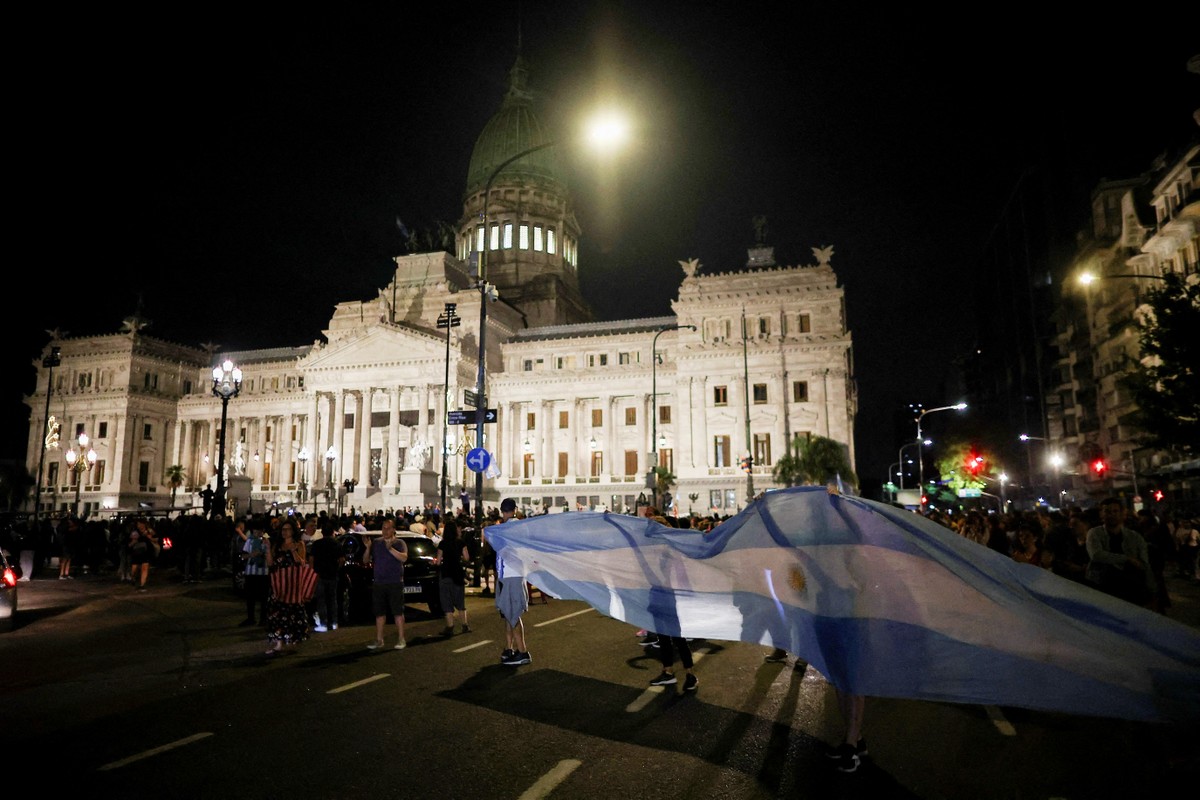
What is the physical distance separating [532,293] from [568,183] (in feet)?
70.5

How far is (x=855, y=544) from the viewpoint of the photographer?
638cm

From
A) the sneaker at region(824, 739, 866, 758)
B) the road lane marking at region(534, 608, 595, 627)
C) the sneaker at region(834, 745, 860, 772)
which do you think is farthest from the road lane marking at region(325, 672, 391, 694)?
the sneaker at region(834, 745, 860, 772)

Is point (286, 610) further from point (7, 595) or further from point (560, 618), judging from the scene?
point (7, 595)

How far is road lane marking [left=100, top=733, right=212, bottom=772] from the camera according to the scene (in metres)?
6.35

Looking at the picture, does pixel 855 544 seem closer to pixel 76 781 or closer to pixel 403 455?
pixel 76 781

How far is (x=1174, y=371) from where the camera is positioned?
26500mm

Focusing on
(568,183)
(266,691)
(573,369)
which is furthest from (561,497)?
(266,691)

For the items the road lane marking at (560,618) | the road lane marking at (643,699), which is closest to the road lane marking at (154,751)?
the road lane marking at (643,699)

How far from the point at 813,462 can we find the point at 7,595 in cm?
4747

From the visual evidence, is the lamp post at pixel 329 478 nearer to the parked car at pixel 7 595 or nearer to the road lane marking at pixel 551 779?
the parked car at pixel 7 595

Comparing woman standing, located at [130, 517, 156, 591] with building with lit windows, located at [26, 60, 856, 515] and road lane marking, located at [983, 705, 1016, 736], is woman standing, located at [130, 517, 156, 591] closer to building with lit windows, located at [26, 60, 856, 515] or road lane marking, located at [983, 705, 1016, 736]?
road lane marking, located at [983, 705, 1016, 736]

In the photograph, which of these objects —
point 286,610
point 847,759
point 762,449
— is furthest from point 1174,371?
point 762,449

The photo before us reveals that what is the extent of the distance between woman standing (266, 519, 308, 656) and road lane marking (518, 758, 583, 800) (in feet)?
24.0

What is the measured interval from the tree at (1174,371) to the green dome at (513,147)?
250 ft
